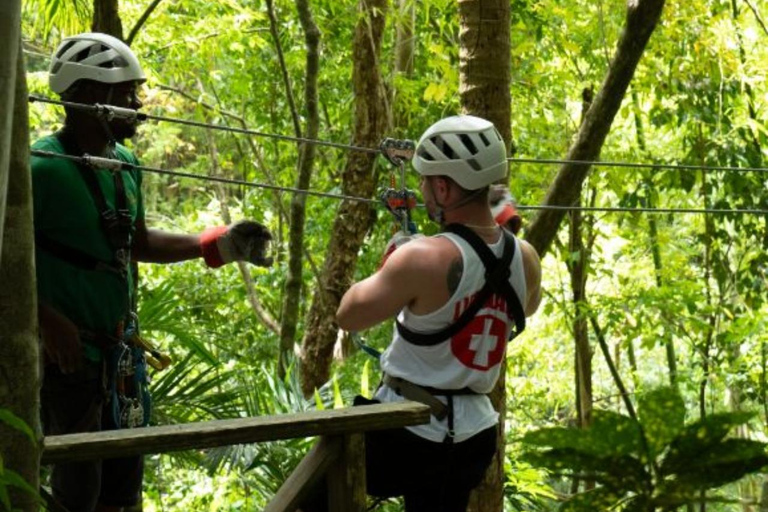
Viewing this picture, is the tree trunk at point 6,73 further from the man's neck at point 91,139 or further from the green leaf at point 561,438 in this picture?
the man's neck at point 91,139

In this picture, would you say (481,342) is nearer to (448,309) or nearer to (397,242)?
(448,309)

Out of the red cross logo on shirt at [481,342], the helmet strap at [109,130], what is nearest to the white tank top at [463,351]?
the red cross logo on shirt at [481,342]

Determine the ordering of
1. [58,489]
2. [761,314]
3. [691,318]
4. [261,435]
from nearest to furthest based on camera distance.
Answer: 1. [261,435]
2. [58,489]
3. [761,314]
4. [691,318]

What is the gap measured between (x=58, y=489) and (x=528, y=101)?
252 inches

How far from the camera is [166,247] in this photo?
11.3ft

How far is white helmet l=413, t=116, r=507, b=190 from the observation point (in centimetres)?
285

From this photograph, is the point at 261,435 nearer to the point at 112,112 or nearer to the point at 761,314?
the point at 112,112

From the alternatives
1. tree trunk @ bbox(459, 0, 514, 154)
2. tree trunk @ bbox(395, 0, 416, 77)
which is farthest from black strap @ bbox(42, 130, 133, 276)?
tree trunk @ bbox(395, 0, 416, 77)

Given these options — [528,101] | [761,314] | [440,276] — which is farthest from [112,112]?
[528,101]

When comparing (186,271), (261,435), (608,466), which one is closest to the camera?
(608,466)

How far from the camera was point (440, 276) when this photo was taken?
2771 millimetres

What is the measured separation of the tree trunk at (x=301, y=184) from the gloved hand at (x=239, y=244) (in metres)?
2.41

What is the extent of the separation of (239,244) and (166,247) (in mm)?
246

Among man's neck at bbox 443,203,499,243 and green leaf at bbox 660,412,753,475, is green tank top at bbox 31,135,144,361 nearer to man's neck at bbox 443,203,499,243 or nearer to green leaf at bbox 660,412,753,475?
man's neck at bbox 443,203,499,243
